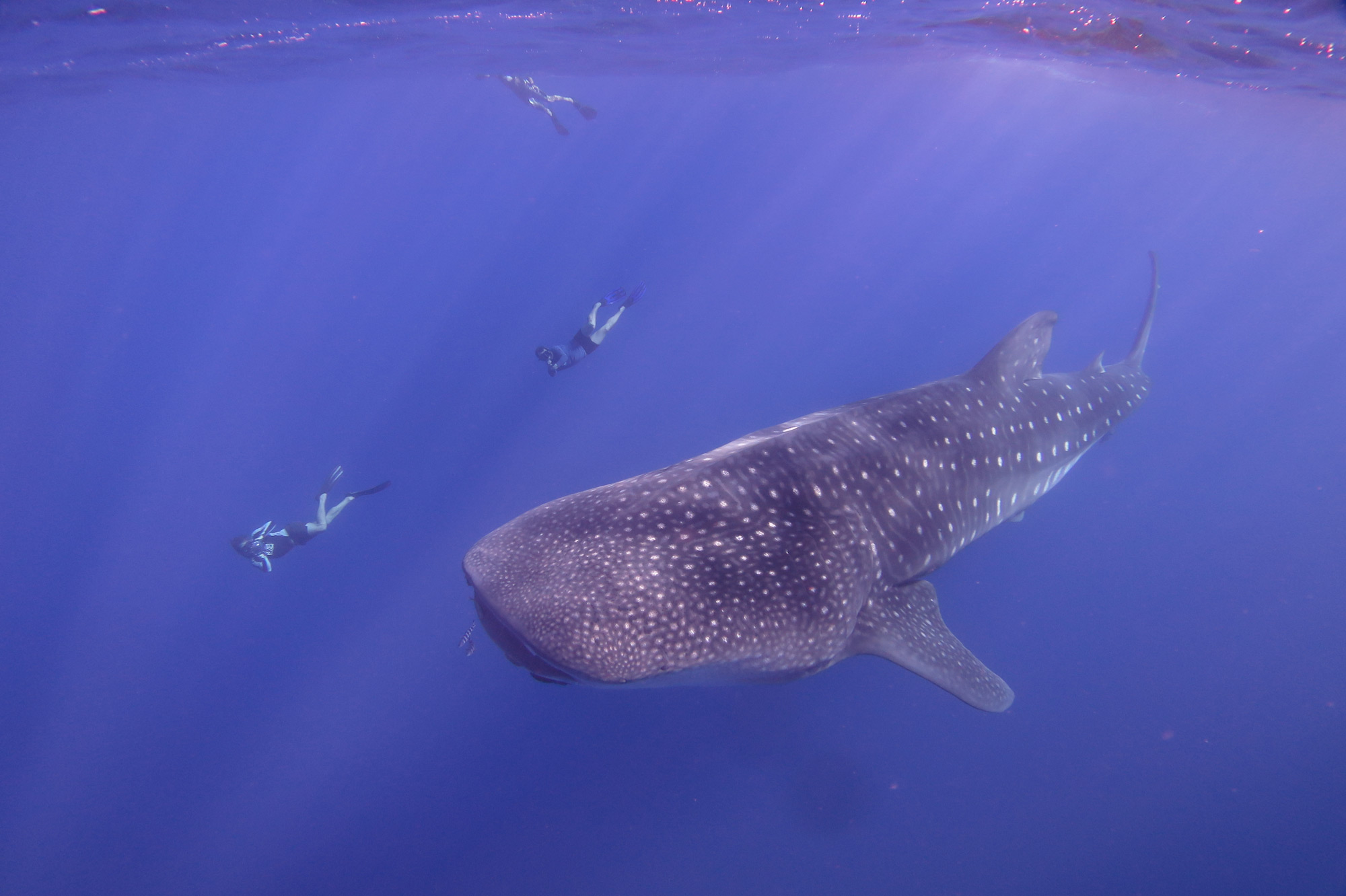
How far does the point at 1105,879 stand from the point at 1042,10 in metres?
18.4

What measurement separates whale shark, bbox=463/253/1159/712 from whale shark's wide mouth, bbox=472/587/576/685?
2cm

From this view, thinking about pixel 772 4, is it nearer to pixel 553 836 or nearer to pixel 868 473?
pixel 868 473

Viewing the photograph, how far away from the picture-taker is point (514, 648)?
3461 mm

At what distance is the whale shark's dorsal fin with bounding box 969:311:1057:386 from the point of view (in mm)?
6516

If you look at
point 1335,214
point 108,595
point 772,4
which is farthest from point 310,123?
point 1335,214

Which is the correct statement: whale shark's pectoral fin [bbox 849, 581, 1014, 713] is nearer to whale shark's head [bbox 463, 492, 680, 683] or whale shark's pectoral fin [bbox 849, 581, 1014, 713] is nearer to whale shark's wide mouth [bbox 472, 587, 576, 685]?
whale shark's head [bbox 463, 492, 680, 683]

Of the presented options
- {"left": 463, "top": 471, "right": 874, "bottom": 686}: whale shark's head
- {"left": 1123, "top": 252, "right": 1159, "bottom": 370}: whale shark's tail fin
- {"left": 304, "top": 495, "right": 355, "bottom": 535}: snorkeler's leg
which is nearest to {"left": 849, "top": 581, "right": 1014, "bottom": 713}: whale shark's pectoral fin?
{"left": 463, "top": 471, "right": 874, "bottom": 686}: whale shark's head

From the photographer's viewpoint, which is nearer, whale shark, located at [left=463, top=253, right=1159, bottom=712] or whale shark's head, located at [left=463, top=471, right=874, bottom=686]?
whale shark's head, located at [left=463, top=471, right=874, bottom=686]

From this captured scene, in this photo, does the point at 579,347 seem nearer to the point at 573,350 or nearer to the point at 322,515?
the point at 573,350

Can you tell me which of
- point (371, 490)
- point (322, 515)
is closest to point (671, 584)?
point (371, 490)

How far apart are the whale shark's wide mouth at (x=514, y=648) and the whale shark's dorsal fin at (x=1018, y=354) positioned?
5.43 meters

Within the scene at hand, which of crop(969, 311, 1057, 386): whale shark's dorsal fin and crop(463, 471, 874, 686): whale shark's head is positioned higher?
crop(969, 311, 1057, 386): whale shark's dorsal fin

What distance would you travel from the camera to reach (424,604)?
15219 millimetres

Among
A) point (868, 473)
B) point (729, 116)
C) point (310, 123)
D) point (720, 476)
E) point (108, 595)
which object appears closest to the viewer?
point (720, 476)
